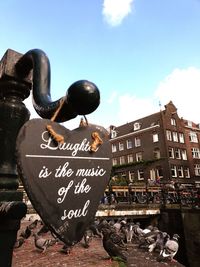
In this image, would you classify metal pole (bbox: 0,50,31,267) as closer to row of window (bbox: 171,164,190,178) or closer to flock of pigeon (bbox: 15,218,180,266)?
flock of pigeon (bbox: 15,218,180,266)

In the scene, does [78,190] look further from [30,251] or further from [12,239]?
[30,251]

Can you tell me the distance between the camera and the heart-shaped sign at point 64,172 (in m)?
0.96

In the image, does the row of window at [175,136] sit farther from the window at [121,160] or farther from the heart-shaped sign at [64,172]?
the heart-shaped sign at [64,172]

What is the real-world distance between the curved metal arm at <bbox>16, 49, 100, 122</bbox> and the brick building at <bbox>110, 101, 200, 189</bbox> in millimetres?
31382

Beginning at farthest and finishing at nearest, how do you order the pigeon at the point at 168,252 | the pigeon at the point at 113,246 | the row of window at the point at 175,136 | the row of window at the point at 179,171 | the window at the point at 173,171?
1. the row of window at the point at 175,136
2. the row of window at the point at 179,171
3. the window at the point at 173,171
4. the pigeon at the point at 168,252
5. the pigeon at the point at 113,246

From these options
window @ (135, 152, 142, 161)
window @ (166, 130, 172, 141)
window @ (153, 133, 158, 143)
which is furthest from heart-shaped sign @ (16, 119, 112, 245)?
window @ (135, 152, 142, 161)

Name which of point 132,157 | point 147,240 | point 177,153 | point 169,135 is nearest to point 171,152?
point 177,153

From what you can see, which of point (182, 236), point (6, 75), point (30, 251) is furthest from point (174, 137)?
point (6, 75)

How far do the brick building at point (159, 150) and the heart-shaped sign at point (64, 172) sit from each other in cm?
3143

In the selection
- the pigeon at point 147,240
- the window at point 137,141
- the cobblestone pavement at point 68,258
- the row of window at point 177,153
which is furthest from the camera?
the window at point 137,141

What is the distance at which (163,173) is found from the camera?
32969mm

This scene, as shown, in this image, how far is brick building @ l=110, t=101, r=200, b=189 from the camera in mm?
33594

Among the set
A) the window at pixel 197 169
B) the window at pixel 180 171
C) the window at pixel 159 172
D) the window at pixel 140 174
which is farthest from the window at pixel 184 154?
the window at pixel 140 174

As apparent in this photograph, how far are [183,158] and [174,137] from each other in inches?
118
